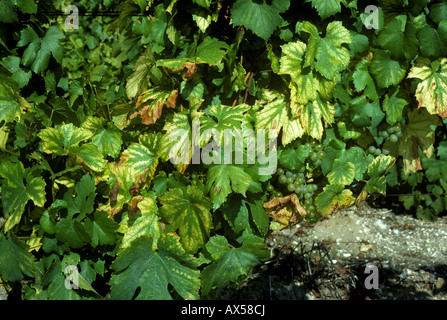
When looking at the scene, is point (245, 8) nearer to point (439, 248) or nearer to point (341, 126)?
point (341, 126)

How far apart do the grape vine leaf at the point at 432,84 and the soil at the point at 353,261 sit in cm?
101

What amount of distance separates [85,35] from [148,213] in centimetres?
256

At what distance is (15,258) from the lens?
1.99m

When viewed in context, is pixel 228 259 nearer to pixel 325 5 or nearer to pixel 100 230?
pixel 100 230

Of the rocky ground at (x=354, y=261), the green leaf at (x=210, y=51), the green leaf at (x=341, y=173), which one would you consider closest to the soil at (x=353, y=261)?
the rocky ground at (x=354, y=261)

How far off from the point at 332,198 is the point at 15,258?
1.59 metres

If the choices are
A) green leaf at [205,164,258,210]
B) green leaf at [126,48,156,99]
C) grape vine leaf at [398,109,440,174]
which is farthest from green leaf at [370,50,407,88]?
green leaf at [126,48,156,99]

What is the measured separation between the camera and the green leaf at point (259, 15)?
183 cm

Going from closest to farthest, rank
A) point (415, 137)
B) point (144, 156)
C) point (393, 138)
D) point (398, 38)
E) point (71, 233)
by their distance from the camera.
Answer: point (71, 233)
point (144, 156)
point (398, 38)
point (393, 138)
point (415, 137)

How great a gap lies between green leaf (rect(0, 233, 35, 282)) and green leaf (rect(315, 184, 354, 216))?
4.72 ft

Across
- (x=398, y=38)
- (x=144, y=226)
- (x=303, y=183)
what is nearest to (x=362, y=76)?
(x=398, y=38)

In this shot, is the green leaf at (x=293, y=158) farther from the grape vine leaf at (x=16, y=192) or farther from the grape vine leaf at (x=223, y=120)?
the grape vine leaf at (x=16, y=192)

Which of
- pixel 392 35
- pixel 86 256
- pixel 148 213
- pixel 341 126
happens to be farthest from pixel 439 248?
pixel 86 256

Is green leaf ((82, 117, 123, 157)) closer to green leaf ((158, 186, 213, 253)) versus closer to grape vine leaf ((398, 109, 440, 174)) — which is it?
green leaf ((158, 186, 213, 253))
